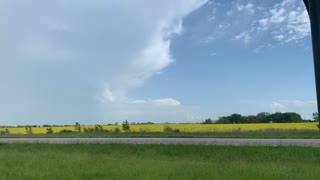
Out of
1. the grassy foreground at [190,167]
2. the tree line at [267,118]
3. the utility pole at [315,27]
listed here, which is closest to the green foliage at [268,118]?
the tree line at [267,118]

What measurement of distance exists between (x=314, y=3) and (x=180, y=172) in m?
5.31

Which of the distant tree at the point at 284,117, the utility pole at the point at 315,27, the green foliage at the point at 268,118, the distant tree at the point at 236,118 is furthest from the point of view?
the distant tree at the point at 284,117

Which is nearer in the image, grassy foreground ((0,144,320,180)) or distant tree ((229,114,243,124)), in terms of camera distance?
grassy foreground ((0,144,320,180))

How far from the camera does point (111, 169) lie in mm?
11633

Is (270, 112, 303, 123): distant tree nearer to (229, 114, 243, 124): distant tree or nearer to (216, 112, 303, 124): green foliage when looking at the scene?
(216, 112, 303, 124): green foliage

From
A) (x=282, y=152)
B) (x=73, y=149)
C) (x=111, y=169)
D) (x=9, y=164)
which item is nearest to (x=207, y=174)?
(x=111, y=169)

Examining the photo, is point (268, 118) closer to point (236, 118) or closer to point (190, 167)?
point (236, 118)

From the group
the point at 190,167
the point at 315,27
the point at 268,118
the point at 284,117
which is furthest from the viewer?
the point at 284,117

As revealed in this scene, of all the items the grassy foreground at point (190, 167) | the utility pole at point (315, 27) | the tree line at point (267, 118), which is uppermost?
the tree line at point (267, 118)

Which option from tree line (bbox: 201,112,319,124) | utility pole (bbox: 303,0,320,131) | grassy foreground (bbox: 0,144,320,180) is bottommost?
grassy foreground (bbox: 0,144,320,180)

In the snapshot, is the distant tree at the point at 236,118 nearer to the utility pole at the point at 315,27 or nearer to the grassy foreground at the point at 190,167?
the grassy foreground at the point at 190,167

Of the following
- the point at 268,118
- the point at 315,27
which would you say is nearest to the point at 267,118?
the point at 268,118

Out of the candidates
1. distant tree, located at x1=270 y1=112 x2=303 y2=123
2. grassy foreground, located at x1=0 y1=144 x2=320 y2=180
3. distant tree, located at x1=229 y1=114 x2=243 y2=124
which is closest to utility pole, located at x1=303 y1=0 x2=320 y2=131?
grassy foreground, located at x1=0 y1=144 x2=320 y2=180

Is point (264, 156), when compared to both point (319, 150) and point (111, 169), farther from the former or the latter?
point (111, 169)
